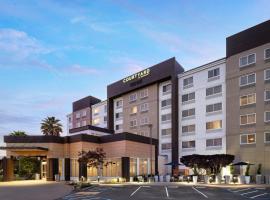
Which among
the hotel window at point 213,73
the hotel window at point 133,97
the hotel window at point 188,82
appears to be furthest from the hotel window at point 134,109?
the hotel window at point 213,73

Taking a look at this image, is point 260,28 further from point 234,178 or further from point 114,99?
point 114,99

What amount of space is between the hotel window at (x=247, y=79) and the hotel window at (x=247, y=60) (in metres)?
1.91

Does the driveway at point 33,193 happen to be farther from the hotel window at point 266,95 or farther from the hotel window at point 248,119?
the hotel window at point 266,95

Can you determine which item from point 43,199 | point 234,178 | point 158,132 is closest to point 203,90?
point 158,132

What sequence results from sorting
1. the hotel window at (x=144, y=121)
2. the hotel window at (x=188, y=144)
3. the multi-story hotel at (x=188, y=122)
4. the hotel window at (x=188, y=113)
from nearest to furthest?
the multi-story hotel at (x=188, y=122)
the hotel window at (x=188, y=144)
the hotel window at (x=188, y=113)
the hotel window at (x=144, y=121)

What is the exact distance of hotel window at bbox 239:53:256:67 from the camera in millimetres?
55659

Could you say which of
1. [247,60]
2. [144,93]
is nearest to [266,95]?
[247,60]

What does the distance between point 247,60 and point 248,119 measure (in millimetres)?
9300

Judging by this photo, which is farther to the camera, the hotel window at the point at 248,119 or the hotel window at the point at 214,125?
the hotel window at the point at 214,125

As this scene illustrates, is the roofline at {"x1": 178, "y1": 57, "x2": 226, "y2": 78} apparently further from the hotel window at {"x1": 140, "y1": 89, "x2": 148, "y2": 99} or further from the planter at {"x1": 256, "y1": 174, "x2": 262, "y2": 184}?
the planter at {"x1": 256, "y1": 174, "x2": 262, "y2": 184}

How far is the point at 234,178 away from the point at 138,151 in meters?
18.8

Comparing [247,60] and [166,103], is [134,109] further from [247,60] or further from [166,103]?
[247,60]

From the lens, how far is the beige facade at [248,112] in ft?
177

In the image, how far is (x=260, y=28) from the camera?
54.6m
